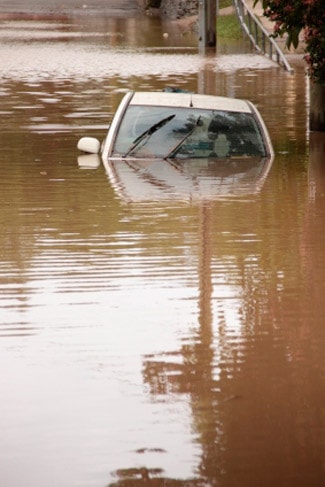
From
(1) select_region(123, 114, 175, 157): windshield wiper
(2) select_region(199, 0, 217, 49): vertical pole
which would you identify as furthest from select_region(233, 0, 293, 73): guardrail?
(1) select_region(123, 114, 175, 157): windshield wiper

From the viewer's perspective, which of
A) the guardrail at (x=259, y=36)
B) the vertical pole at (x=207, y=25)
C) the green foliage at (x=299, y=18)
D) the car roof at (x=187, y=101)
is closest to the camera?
the car roof at (x=187, y=101)

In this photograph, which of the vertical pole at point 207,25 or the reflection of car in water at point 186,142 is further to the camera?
the vertical pole at point 207,25

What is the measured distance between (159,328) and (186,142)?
6966 mm

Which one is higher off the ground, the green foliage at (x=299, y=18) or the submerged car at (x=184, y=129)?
the green foliage at (x=299, y=18)

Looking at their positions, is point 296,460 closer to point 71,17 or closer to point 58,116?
point 58,116

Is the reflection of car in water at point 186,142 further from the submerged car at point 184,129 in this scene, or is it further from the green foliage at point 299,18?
the green foliage at point 299,18

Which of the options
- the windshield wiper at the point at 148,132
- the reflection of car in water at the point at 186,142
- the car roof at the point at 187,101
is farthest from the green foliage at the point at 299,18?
the windshield wiper at the point at 148,132

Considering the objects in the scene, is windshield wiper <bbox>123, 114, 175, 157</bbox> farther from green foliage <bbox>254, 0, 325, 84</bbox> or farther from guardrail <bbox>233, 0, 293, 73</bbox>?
guardrail <bbox>233, 0, 293, 73</bbox>

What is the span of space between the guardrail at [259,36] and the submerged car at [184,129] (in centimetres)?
1862

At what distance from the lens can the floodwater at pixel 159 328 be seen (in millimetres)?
6086

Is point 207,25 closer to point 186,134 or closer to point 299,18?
point 299,18

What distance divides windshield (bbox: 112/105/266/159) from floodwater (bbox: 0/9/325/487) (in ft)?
1.64

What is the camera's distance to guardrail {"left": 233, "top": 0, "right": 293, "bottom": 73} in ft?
117

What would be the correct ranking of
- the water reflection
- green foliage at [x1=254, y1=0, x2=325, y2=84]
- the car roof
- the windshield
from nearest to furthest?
the water reflection → the windshield → the car roof → green foliage at [x1=254, y1=0, x2=325, y2=84]
